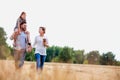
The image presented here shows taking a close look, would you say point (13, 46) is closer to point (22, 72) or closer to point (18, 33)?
point (18, 33)

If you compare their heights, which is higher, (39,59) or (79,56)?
(79,56)

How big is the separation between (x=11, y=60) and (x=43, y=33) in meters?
5.19

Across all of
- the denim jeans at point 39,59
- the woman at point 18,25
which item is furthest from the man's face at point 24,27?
the denim jeans at point 39,59

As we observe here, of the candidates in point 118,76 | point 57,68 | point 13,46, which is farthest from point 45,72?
point 13,46

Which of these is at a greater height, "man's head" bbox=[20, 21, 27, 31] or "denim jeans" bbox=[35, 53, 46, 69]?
"man's head" bbox=[20, 21, 27, 31]

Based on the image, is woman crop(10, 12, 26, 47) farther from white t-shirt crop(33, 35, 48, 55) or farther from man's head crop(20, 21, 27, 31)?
white t-shirt crop(33, 35, 48, 55)

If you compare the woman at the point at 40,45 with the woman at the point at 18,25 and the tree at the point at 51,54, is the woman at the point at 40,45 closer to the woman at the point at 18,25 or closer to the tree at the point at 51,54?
the tree at the point at 51,54

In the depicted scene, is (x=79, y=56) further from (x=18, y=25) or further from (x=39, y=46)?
(x=18, y=25)

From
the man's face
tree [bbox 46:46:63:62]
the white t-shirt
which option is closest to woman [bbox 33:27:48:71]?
the white t-shirt

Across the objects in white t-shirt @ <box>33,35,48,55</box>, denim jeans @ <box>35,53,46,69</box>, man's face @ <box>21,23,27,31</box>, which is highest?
man's face @ <box>21,23,27,31</box>

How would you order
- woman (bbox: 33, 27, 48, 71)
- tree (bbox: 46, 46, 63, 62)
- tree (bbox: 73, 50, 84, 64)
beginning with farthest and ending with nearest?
1. tree (bbox: 73, 50, 84, 64)
2. woman (bbox: 33, 27, 48, 71)
3. tree (bbox: 46, 46, 63, 62)

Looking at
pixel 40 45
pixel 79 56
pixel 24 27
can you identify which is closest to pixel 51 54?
pixel 79 56

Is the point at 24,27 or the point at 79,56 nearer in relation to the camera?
the point at 24,27

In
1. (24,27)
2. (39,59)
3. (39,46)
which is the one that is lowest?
(39,59)
